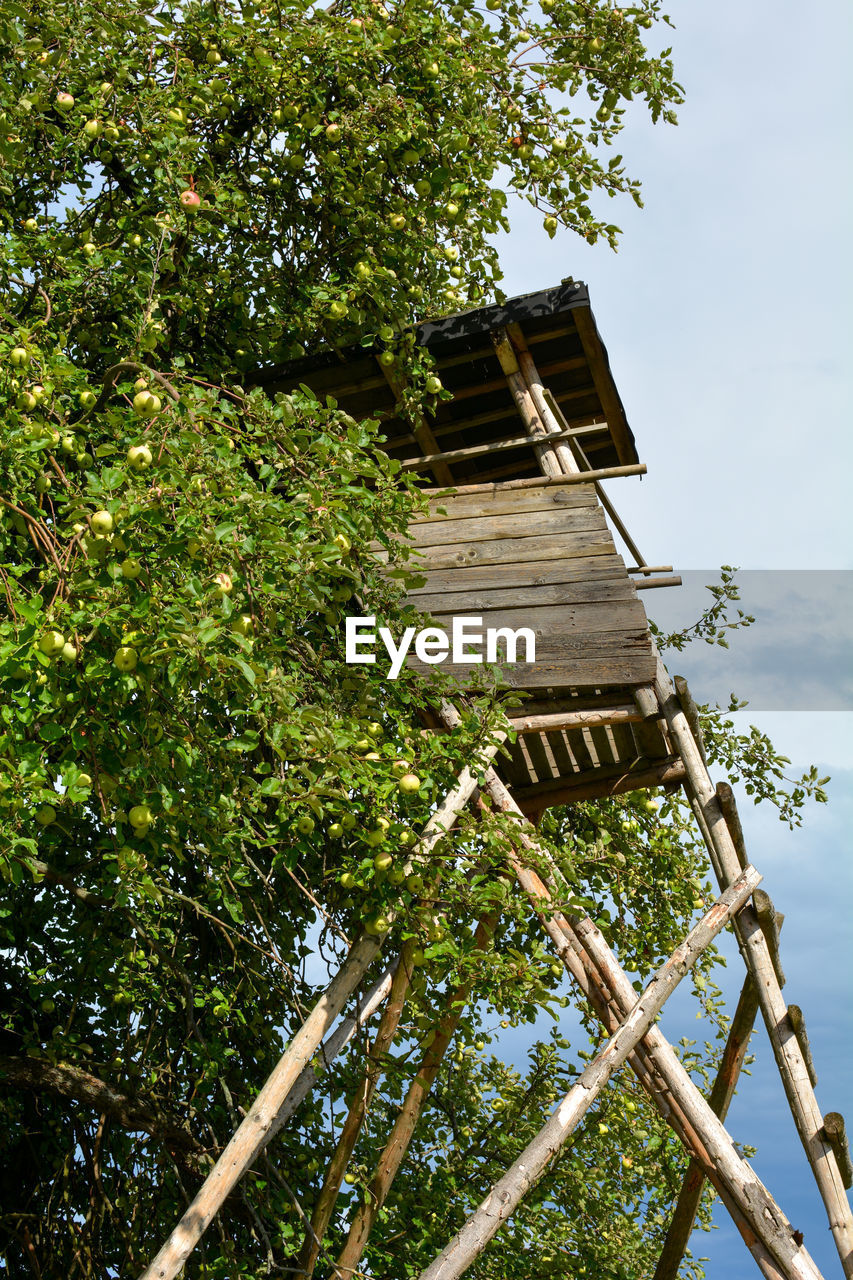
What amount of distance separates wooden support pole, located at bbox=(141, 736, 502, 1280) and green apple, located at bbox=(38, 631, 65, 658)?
209 cm

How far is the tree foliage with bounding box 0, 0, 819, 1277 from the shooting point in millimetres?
4043

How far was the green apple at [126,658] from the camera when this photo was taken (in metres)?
3.68

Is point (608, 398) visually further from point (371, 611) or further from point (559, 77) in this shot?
point (371, 611)

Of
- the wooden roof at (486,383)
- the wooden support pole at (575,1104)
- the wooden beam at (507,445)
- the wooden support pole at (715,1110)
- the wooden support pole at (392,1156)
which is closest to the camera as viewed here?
the wooden support pole at (575,1104)

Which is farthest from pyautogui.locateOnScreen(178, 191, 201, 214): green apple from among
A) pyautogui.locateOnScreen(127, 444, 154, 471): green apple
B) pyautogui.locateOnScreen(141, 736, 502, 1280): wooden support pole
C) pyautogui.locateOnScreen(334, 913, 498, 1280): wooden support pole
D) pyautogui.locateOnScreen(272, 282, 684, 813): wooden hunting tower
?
pyautogui.locateOnScreen(334, 913, 498, 1280): wooden support pole

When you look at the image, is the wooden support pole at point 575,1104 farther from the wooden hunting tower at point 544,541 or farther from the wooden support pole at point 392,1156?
the wooden hunting tower at point 544,541

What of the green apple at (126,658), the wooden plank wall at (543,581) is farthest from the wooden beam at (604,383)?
the green apple at (126,658)

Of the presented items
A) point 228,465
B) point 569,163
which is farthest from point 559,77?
point 228,465

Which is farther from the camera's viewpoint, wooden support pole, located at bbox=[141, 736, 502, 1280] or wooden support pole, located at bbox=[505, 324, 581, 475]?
wooden support pole, located at bbox=[505, 324, 581, 475]

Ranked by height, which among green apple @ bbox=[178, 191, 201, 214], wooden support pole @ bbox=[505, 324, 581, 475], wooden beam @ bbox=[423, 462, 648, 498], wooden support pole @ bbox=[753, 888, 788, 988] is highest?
wooden support pole @ bbox=[505, 324, 581, 475]

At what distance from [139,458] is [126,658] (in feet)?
2.44

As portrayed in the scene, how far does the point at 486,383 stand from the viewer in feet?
26.6

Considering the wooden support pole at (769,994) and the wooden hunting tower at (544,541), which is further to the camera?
the wooden hunting tower at (544,541)

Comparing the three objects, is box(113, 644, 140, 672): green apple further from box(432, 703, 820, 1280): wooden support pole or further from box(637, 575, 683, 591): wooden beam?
box(637, 575, 683, 591): wooden beam
